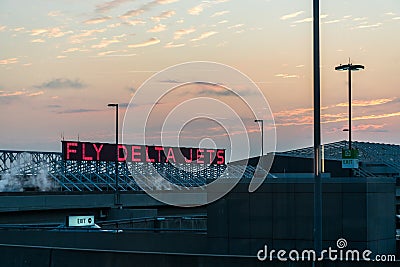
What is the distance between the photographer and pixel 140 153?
9469 centimetres

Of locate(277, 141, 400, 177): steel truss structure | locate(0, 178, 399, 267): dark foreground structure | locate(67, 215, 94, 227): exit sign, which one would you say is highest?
locate(277, 141, 400, 177): steel truss structure

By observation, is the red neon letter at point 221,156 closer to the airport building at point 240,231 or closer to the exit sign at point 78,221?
the airport building at point 240,231

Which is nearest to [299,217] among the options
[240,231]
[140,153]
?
[240,231]

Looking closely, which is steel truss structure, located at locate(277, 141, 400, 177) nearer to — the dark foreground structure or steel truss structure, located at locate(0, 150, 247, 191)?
steel truss structure, located at locate(0, 150, 247, 191)

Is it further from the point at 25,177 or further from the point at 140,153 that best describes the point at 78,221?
the point at 140,153

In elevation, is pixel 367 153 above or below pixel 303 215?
above

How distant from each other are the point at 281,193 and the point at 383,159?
89904 mm

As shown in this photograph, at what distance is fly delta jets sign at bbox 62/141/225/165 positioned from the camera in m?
83.9

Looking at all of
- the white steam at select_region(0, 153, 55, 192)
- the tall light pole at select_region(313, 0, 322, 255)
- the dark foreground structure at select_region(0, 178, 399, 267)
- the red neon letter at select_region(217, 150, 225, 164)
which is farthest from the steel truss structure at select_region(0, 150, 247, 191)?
the tall light pole at select_region(313, 0, 322, 255)

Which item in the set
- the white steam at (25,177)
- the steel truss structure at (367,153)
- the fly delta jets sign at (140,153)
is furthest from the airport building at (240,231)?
the steel truss structure at (367,153)

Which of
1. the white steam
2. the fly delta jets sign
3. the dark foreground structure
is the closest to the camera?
the dark foreground structure

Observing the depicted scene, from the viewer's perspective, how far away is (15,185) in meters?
77.6

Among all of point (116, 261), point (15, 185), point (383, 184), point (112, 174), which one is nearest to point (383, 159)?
point (112, 174)

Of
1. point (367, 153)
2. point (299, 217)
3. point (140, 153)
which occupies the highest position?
point (140, 153)
